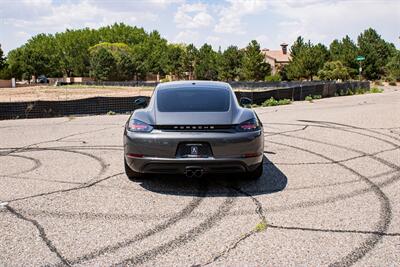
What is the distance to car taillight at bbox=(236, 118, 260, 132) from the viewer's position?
205 inches

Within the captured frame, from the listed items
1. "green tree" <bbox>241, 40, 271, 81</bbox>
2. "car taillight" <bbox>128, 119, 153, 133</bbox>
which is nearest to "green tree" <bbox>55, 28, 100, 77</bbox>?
"green tree" <bbox>241, 40, 271, 81</bbox>

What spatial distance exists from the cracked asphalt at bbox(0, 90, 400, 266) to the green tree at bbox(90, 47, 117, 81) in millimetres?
91598

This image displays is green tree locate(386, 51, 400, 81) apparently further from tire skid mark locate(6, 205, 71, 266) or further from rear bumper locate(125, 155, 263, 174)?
tire skid mark locate(6, 205, 71, 266)

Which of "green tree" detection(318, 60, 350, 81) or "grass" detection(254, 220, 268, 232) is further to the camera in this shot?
"green tree" detection(318, 60, 350, 81)

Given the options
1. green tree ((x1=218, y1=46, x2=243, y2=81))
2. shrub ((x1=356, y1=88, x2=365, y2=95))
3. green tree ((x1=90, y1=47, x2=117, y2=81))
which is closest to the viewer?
shrub ((x1=356, y1=88, x2=365, y2=95))

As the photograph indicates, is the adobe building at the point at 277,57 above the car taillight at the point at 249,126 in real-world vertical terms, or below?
above

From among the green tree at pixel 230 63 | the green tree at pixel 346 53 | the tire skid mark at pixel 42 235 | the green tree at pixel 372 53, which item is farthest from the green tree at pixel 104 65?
the tire skid mark at pixel 42 235

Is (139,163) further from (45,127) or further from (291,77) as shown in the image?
(291,77)

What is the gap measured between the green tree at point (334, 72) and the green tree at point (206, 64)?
28.8m

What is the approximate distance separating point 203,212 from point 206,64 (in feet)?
289

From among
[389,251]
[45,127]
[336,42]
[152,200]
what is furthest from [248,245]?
[336,42]

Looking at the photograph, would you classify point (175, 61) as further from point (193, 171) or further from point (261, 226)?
point (261, 226)

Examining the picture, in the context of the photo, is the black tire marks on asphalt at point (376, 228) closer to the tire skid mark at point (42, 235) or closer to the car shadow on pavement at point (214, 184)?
the car shadow on pavement at point (214, 184)

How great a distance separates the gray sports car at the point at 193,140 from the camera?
16.5 feet
